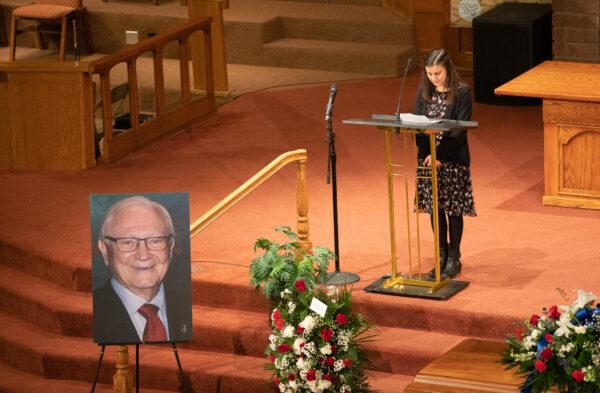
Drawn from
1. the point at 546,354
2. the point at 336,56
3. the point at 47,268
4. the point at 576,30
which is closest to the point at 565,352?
the point at 546,354

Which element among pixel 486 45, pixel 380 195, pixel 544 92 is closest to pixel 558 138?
pixel 544 92

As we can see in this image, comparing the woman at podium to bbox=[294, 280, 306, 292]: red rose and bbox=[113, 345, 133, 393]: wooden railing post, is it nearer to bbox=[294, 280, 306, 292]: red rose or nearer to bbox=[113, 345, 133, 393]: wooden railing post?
bbox=[294, 280, 306, 292]: red rose

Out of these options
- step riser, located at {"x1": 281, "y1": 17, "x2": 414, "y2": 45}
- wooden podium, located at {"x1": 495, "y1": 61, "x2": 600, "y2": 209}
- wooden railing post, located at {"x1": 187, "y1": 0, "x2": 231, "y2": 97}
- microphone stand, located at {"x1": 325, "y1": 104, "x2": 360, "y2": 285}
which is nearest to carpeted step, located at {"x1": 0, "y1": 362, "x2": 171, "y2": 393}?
microphone stand, located at {"x1": 325, "y1": 104, "x2": 360, "y2": 285}

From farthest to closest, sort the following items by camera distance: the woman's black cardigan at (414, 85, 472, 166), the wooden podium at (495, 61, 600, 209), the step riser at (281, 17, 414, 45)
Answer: the step riser at (281, 17, 414, 45) < the wooden podium at (495, 61, 600, 209) < the woman's black cardigan at (414, 85, 472, 166)

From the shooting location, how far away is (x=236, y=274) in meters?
8.79

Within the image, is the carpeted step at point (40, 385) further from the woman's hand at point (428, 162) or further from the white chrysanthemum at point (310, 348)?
the woman's hand at point (428, 162)

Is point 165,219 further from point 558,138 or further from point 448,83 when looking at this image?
point 558,138

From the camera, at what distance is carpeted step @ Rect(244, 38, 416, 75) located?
13781mm

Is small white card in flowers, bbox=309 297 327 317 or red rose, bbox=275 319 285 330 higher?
small white card in flowers, bbox=309 297 327 317

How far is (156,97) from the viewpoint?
11.9 meters

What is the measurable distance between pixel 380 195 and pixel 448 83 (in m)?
2.21

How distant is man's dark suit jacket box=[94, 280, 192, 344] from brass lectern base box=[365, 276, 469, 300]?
1.33 metres

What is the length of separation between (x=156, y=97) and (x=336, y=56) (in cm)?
256

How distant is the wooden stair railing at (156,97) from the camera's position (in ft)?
36.5
